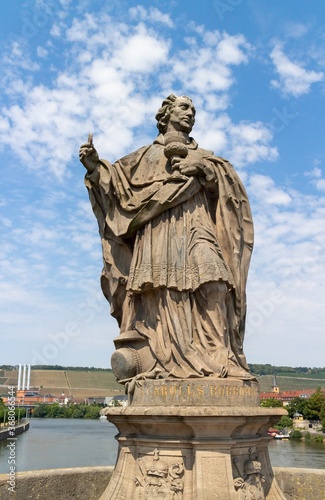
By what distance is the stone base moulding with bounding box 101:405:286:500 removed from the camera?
15.6ft

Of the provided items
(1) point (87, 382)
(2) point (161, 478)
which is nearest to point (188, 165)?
(2) point (161, 478)

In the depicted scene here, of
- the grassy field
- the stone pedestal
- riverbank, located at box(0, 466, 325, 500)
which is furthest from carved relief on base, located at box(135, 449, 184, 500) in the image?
the grassy field

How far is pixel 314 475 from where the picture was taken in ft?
21.5

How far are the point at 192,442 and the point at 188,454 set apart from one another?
0.16 m

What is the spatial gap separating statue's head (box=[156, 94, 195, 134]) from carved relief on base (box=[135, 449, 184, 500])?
Result: 3937mm

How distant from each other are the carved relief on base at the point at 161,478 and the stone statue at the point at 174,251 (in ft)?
2.70

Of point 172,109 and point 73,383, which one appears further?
point 73,383

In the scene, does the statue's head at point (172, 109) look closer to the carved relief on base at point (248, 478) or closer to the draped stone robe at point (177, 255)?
the draped stone robe at point (177, 255)

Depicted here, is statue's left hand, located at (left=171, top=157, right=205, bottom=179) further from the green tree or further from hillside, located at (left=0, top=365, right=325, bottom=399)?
hillside, located at (left=0, top=365, right=325, bottom=399)

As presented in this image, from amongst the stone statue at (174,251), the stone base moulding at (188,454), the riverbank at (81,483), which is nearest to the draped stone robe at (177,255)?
the stone statue at (174,251)

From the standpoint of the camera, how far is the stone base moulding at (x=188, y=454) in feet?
15.6

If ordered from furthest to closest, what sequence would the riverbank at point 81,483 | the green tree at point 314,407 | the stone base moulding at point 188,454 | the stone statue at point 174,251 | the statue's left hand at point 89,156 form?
the green tree at point 314,407
the statue's left hand at point 89,156
the riverbank at point 81,483
the stone statue at point 174,251
the stone base moulding at point 188,454

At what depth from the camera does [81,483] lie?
6375mm

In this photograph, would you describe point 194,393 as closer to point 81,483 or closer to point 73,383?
point 81,483
